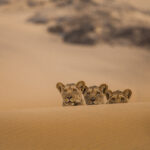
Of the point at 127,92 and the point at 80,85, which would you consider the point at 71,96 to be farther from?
the point at 127,92

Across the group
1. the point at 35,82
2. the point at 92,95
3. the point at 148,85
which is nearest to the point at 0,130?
the point at 92,95

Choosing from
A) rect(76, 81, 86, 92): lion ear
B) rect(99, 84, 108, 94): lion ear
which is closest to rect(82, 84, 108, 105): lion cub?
rect(99, 84, 108, 94): lion ear

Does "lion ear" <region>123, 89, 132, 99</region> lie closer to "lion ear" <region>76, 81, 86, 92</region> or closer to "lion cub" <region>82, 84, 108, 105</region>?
"lion cub" <region>82, 84, 108, 105</region>

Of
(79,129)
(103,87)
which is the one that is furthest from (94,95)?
(79,129)

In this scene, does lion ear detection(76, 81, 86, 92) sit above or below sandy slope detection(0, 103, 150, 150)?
above

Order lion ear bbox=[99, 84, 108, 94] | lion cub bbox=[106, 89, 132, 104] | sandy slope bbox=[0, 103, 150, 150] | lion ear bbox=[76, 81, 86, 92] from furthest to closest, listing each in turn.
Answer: lion ear bbox=[99, 84, 108, 94] → lion ear bbox=[76, 81, 86, 92] → lion cub bbox=[106, 89, 132, 104] → sandy slope bbox=[0, 103, 150, 150]

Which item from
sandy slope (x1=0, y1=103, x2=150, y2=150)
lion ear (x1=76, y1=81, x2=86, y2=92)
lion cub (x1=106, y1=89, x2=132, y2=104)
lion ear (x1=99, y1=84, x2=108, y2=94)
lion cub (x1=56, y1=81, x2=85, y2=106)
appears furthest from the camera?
lion ear (x1=99, y1=84, x2=108, y2=94)

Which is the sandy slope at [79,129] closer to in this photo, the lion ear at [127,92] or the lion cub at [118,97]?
the lion cub at [118,97]

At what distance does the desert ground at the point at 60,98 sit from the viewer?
4.52 meters

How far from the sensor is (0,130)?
5.00 metres

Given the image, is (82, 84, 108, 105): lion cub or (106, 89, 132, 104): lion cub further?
(82, 84, 108, 105): lion cub

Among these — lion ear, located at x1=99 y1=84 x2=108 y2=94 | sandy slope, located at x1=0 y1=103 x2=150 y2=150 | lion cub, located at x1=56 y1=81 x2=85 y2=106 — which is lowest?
sandy slope, located at x1=0 y1=103 x2=150 y2=150

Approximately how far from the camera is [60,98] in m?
16.2

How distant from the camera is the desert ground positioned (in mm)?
4519
